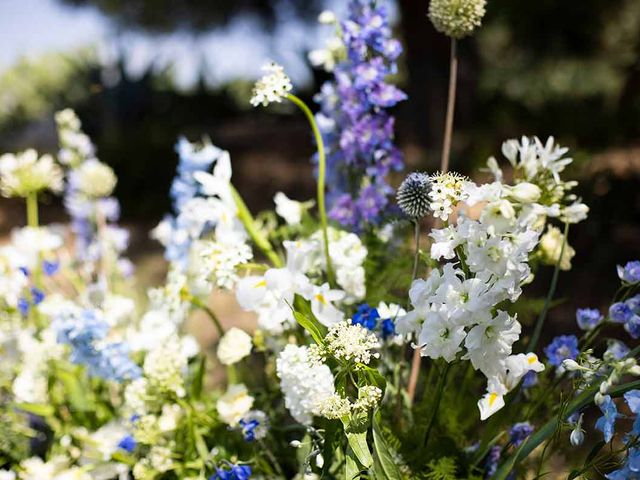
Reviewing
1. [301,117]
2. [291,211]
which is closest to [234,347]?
[291,211]

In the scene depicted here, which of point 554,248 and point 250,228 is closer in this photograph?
point 554,248

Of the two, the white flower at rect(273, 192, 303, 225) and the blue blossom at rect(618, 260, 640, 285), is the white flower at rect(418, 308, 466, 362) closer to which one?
the blue blossom at rect(618, 260, 640, 285)

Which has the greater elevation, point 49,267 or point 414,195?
point 414,195

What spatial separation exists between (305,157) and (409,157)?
1.21 metres

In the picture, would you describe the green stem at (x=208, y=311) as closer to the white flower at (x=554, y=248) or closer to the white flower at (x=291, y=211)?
the white flower at (x=291, y=211)

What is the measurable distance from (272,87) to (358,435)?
537 millimetres

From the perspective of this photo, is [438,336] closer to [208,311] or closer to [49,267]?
[208,311]

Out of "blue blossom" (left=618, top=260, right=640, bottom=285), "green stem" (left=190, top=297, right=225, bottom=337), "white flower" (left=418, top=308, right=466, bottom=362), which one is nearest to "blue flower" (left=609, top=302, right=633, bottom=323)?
"blue blossom" (left=618, top=260, right=640, bottom=285)

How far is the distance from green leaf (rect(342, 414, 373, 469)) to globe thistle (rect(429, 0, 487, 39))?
2.24ft

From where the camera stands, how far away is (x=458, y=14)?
1.17 m

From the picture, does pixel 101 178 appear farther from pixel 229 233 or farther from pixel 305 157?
pixel 305 157

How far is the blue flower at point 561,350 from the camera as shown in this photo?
1.14 metres

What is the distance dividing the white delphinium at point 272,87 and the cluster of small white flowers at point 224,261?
0.24 metres

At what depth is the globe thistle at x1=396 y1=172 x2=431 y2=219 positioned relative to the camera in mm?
975
